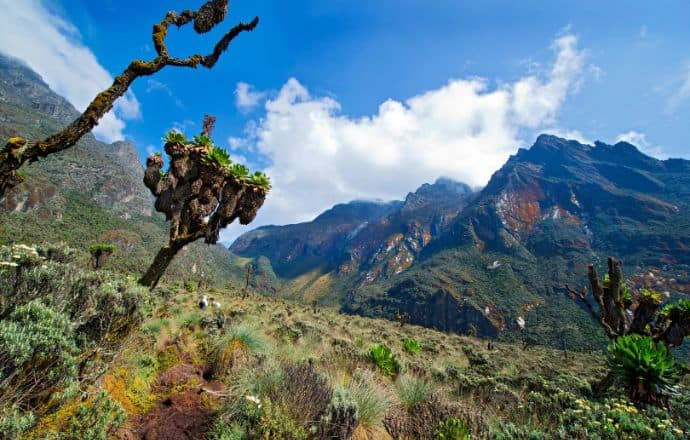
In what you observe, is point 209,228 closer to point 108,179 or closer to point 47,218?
point 47,218

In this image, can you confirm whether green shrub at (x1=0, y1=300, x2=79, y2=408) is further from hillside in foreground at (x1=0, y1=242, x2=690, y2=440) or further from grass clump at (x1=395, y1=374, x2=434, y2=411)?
grass clump at (x1=395, y1=374, x2=434, y2=411)

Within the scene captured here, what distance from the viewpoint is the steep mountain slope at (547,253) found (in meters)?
98.4

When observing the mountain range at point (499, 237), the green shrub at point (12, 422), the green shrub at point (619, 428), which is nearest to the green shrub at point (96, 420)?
the green shrub at point (12, 422)

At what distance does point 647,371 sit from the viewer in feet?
22.3

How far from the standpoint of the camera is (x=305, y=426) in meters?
4.42

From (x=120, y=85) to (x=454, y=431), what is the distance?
7.71 m

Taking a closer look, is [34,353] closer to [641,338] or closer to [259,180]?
[259,180]

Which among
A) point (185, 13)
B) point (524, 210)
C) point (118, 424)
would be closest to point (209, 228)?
point (185, 13)

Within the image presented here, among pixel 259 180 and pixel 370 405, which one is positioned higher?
pixel 259 180

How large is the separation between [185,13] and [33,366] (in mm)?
6611

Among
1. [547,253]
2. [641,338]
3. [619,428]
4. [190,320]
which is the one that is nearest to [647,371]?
[641,338]

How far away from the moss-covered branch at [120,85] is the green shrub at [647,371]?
35.9ft

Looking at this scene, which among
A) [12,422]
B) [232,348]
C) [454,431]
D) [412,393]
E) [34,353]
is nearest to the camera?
A: [12,422]

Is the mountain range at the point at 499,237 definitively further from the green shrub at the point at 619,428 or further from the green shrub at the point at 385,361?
the green shrub at the point at 619,428
